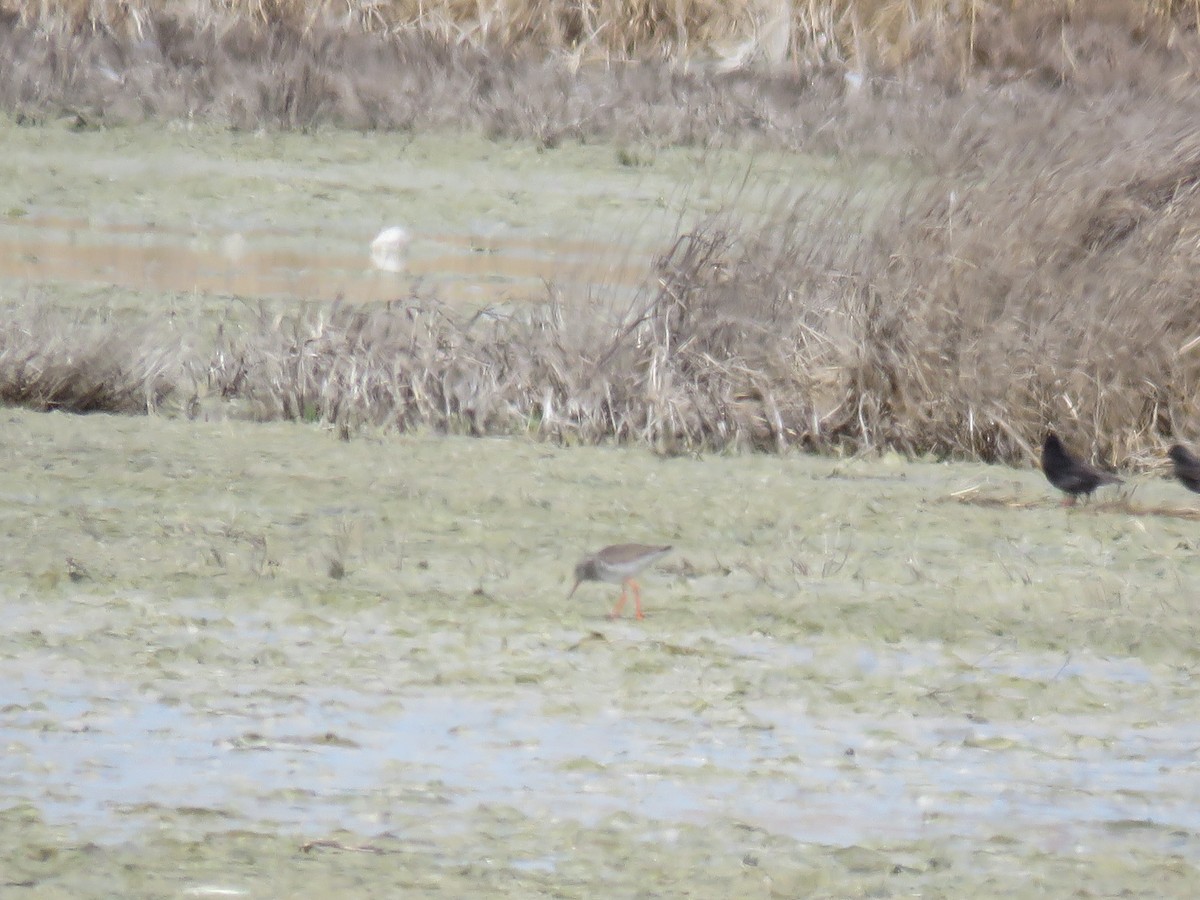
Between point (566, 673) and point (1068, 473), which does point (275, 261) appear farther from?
point (566, 673)

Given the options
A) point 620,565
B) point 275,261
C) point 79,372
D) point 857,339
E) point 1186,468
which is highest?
point 620,565

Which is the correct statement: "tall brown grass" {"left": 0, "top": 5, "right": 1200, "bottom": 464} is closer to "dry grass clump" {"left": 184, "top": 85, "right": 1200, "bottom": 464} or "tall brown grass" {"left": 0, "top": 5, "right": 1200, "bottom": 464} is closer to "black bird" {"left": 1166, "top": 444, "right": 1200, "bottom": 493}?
"dry grass clump" {"left": 184, "top": 85, "right": 1200, "bottom": 464}

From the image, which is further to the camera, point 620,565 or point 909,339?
point 909,339

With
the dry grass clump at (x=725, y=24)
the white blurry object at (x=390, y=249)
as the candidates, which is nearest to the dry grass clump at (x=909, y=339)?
the white blurry object at (x=390, y=249)

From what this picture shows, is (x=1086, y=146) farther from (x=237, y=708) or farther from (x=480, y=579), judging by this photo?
(x=237, y=708)

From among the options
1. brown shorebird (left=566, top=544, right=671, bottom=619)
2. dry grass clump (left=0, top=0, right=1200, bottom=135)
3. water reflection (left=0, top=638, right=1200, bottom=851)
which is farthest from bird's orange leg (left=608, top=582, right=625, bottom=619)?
dry grass clump (left=0, top=0, right=1200, bottom=135)

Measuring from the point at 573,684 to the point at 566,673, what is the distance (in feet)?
0.29

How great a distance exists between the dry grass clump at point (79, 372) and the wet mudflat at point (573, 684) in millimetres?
1011

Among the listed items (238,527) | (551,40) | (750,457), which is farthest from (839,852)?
(551,40)

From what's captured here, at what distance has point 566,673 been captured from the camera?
17.5ft

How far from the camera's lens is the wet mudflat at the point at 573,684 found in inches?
162

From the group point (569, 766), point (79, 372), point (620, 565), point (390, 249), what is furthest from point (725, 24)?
point (569, 766)

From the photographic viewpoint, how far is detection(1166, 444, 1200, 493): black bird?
7.65 metres

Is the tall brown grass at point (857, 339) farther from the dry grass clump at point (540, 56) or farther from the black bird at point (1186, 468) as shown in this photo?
the dry grass clump at point (540, 56)
